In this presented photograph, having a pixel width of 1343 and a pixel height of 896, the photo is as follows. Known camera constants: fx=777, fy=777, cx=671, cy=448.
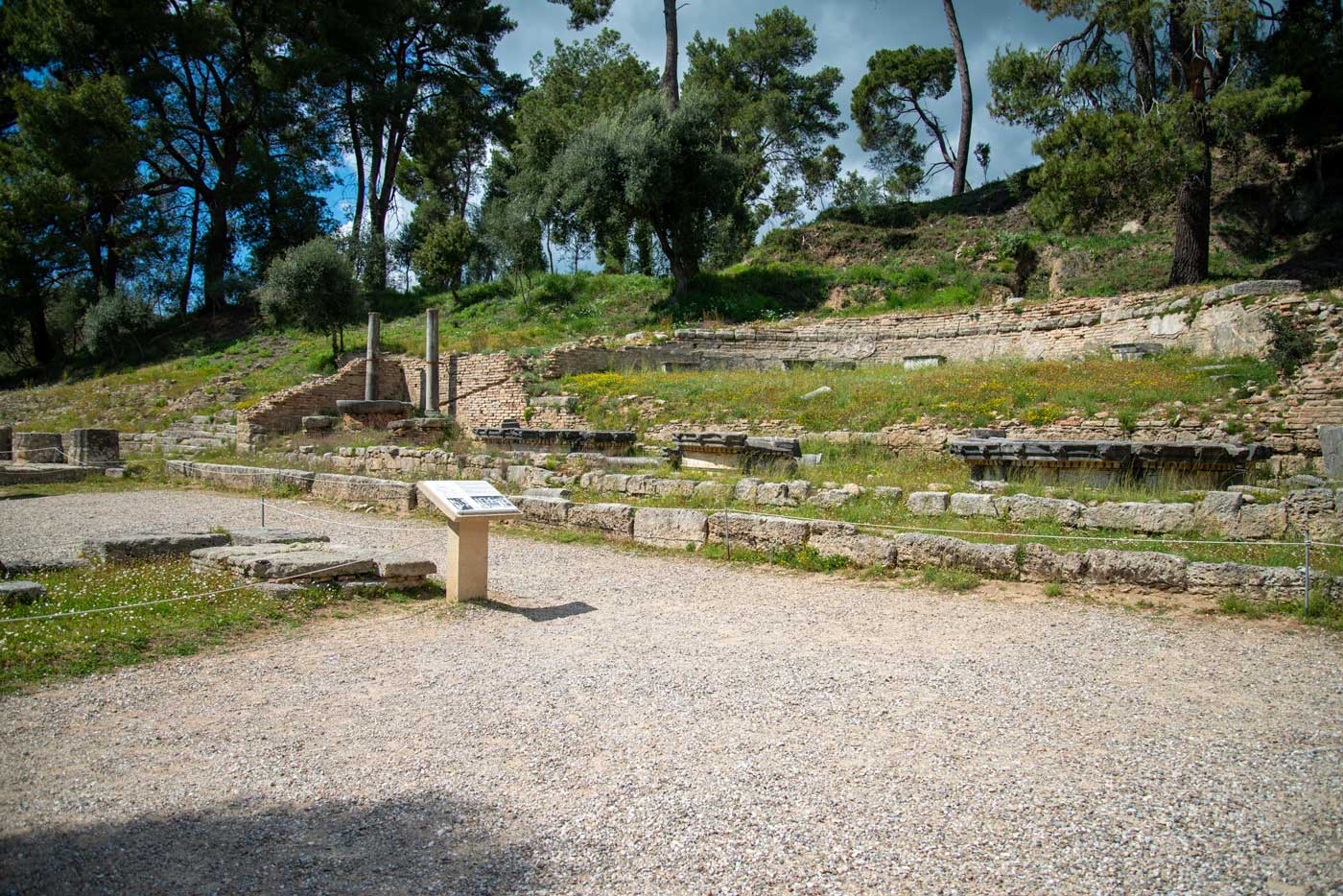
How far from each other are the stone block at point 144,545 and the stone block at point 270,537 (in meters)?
0.23

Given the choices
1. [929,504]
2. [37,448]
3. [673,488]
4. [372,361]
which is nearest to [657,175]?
[372,361]

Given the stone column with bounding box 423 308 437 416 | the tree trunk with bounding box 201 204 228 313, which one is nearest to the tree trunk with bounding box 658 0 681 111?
the stone column with bounding box 423 308 437 416

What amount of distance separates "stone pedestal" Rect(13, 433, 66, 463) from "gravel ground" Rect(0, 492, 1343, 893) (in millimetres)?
18120

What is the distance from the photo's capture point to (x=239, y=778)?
342 centimetres

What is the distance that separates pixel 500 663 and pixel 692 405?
10.8 m

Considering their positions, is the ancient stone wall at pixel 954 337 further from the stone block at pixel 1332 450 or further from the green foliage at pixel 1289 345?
the stone block at pixel 1332 450

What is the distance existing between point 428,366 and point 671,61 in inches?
652

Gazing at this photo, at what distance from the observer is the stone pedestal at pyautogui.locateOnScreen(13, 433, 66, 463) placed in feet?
62.3

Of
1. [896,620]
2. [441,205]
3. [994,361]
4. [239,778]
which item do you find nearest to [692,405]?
[994,361]

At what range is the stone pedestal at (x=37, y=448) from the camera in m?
19.0

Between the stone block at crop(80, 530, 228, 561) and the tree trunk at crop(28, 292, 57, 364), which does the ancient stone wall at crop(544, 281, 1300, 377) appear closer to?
the stone block at crop(80, 530, 228, 561)

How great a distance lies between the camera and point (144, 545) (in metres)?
7.54

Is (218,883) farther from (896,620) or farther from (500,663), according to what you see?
(896,620)

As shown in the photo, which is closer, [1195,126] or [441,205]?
[1195,126]
